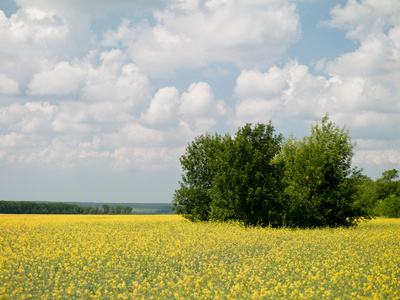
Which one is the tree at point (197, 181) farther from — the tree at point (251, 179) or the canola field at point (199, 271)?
the canola field at point (199, 271)

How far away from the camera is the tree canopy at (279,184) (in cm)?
2973

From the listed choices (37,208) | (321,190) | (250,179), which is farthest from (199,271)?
(37,208)

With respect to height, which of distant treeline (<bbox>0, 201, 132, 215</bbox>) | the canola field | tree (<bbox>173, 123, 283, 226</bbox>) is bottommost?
distant treeline (<bbox>0, 201, 132, 215</bbox>)

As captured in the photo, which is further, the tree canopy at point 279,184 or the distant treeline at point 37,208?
the distant treeline at point 37,208

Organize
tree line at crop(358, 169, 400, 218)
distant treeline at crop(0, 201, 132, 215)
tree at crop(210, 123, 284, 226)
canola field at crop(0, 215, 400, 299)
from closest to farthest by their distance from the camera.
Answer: canola field at crop(0, 215, 400, 299) → tree at crop(210, 123, 284, 226) → tree line at crop(358, 169, 400, 218) → distant treeline at crop(0, 201, 132, 215)

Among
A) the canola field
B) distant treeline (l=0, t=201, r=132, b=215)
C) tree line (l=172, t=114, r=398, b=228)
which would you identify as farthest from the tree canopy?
distant treeline (l=0, t=201, r=132, b=215)

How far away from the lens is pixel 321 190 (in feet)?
104

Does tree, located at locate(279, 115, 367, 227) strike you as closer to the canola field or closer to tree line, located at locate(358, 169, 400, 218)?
tree line, located at locate(358, 169, 400, 218)

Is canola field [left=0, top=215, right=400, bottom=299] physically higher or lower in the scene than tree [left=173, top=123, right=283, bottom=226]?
lower

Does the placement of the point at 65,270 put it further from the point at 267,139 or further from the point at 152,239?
the point at 267,139

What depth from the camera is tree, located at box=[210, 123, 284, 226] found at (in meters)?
29.5

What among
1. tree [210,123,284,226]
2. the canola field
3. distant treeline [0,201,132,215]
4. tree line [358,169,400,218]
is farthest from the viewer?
distant treeline [0,201,132,215]

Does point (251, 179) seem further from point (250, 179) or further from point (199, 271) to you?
point (199, 271)

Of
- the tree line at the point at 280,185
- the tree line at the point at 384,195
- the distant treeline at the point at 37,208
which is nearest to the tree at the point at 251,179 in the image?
the tree line at the point at 280,185
